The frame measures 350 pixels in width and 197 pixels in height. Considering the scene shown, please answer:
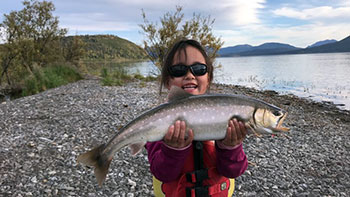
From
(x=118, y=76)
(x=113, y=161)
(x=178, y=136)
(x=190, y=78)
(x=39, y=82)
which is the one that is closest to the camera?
(x=178, y=136)

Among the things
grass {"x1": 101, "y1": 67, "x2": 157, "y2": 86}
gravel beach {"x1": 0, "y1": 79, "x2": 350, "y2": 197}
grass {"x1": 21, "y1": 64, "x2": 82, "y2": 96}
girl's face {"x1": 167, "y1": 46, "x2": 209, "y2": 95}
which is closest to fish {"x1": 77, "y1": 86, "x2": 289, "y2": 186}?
girl's face {"x1": 167, "y1": 46, "x2": 209, "y2": 95}

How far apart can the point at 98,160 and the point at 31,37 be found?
27363 millimetres

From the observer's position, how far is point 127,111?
35.1 ft

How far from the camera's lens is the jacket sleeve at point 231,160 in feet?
7.66

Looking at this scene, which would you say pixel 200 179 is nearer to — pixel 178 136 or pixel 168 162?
pixel 168 162

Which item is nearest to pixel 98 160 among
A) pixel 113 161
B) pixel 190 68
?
pixel 190 68

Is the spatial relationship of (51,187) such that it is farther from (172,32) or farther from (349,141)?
(172,32)

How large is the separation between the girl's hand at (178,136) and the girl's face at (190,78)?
0.77 m

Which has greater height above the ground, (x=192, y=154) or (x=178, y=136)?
(x=178, y=136)

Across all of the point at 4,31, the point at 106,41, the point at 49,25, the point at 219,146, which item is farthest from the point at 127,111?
the point at 106,41

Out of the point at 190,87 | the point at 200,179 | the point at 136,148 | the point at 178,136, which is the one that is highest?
the point at 190,87

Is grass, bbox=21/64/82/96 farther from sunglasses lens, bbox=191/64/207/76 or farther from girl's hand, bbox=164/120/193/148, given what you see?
girl's hand, bbox=164/120/193/148

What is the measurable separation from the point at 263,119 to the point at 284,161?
5247mm

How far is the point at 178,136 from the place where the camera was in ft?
7.25
